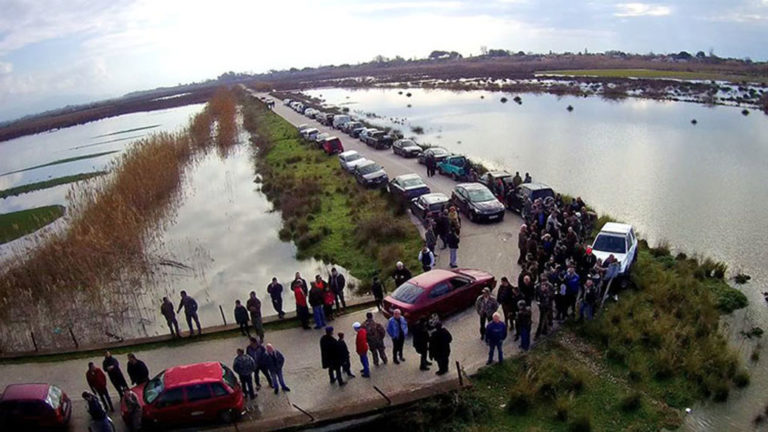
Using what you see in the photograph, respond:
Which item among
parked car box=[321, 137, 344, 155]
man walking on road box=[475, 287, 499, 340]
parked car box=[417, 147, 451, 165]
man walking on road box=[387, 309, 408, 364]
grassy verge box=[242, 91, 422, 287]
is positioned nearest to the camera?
man walking on road box=[387, 309, 408, 364]

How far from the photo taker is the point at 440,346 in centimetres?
1227

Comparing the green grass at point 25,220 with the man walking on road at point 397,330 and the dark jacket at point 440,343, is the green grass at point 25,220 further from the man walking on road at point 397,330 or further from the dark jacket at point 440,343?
the dark jacket at point 440,343

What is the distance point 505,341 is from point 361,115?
6356 centimetres

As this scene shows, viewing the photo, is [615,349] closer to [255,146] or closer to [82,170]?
[255,146]

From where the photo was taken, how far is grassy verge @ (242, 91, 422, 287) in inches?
894

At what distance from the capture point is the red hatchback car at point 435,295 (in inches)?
572

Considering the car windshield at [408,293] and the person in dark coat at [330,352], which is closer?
the person in dark coat at [330,352]

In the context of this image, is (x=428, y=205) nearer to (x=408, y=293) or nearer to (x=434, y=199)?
(x=434, y=199)

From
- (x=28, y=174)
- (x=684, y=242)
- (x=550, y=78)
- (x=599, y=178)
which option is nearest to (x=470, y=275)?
(x=684, y=242)

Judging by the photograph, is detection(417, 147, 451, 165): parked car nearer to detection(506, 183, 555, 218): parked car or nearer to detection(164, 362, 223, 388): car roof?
detection(506, 183, 555, 218): parked car

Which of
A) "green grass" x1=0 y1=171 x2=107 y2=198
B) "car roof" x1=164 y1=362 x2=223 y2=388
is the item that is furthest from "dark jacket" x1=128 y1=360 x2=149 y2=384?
"green grass" x1=0 y1=171 x2=107 y2=198

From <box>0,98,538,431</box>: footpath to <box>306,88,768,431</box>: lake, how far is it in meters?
5.67

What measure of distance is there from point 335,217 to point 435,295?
579 inches

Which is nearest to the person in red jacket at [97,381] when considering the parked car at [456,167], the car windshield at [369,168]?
the car windshield at [369,168]
